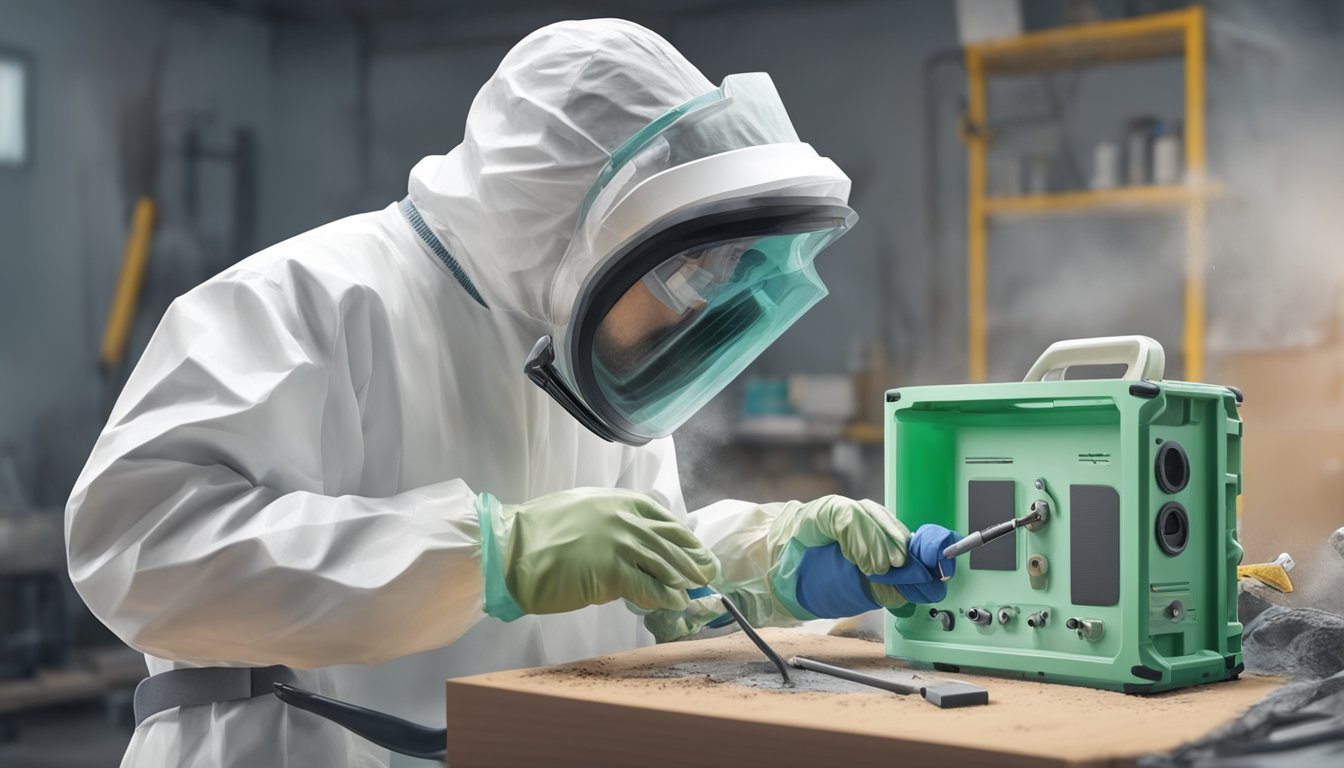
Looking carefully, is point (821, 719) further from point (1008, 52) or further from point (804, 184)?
point (1008, 52)

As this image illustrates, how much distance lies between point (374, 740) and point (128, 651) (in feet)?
7.84

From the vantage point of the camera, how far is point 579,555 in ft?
3.64

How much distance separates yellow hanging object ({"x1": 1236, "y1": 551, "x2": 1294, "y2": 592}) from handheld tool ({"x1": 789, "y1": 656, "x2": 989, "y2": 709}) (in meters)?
0.47

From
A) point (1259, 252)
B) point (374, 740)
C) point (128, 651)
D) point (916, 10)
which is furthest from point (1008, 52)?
point (128, 651)

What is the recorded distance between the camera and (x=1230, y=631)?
117 centimetres

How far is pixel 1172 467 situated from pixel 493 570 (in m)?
0.63

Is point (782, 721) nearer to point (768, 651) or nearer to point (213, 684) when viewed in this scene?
point (768, 651)

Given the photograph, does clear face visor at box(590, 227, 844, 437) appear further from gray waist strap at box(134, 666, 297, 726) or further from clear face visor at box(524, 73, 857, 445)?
gray waist strap at box(134, 666, 297, 726)

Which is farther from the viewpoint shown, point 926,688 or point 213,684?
point 213,684

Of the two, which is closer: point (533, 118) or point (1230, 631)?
point (1230, 631)

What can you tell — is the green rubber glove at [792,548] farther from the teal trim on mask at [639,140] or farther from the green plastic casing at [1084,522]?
the teal trim on mask at [639,140]

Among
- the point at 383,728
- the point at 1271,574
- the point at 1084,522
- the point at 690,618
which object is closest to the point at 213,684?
the point at 383,728

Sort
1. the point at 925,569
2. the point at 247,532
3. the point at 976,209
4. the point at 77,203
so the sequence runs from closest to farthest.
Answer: the point at 247,532 < the point at 925,569 < the point at 976,209 < the point at 77,203

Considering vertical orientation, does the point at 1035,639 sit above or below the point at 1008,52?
below
